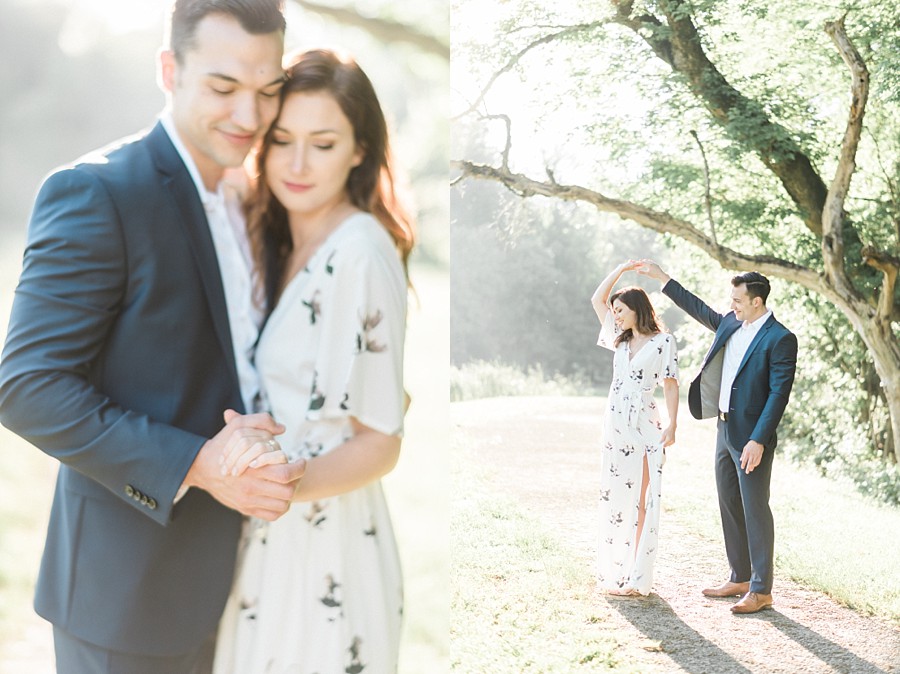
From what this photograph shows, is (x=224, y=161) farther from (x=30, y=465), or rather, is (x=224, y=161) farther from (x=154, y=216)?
(x=30, y=465)

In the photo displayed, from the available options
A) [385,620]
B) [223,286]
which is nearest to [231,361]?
[223,286]

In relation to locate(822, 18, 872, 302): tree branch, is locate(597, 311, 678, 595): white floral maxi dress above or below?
below

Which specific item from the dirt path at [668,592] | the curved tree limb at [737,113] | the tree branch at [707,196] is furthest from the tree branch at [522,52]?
the dirt path at [668,592]

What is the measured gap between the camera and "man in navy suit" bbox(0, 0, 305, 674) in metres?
1.62

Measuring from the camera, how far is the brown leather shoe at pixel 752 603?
3156 mm

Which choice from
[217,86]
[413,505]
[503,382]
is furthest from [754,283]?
[217,86]

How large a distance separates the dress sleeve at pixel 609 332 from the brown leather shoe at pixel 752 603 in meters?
0.93

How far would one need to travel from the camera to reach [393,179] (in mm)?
2195

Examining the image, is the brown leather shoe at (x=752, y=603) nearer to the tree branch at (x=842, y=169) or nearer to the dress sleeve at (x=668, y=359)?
the dress sleeve at (x=668, y=359)

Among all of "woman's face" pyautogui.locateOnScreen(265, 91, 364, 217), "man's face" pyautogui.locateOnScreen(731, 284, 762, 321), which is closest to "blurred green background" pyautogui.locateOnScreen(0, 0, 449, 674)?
"woman's face" pyautogui.locateOnScreen(265, 91, 364, 217)

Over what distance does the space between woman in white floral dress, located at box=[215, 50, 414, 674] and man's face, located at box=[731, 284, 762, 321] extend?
1.37 meters

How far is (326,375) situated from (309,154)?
19.0 inches

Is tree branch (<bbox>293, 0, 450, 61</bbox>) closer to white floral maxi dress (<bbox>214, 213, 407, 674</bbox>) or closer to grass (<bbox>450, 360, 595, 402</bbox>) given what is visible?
grass (<bbox>450, 360, 595, 402</bbox>)

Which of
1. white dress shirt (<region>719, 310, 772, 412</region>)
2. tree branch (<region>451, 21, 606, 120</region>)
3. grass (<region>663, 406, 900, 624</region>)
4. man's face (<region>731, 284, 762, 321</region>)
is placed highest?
tree branch (<region>451, 21, 606, 120</region>)
